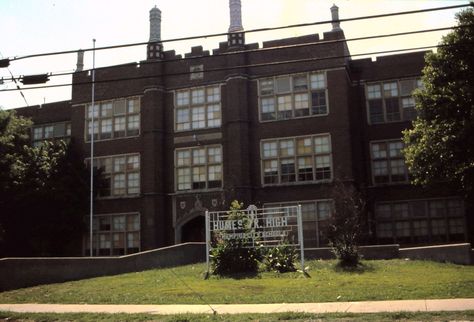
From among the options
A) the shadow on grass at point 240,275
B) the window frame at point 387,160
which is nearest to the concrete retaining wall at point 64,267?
the shadow on grass at point 240,275

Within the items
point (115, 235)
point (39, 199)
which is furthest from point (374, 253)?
point (39, 199)

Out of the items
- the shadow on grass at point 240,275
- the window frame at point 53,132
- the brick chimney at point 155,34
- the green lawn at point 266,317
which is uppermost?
the brick chimney at point 155,34

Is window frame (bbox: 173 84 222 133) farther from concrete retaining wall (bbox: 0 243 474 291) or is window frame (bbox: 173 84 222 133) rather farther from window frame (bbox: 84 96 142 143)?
concrete retaining wall (bbox: 0 243 474 291)

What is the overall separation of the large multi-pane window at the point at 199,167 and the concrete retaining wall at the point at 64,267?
29.2 feet

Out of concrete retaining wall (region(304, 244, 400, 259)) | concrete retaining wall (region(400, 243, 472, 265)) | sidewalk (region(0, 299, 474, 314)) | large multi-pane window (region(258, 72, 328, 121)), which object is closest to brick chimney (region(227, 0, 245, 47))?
large multi-pane window (region(258, 72, 328, 121))

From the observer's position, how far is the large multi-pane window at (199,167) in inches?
1288

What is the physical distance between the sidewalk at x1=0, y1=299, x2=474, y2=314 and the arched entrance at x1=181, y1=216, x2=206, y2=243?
1886cm

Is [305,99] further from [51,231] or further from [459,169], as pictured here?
[51,231]

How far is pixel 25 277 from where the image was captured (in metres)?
21.4

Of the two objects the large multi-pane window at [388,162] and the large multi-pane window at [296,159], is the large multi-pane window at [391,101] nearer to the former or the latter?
the large multi-pane window at [388,162]

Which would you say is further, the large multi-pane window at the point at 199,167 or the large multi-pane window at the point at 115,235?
the large multi-pane window at the point at 115,235

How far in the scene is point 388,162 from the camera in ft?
107

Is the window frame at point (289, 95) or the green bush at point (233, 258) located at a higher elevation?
the window frame at point (289, 95)

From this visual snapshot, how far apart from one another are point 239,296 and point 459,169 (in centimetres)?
1397
